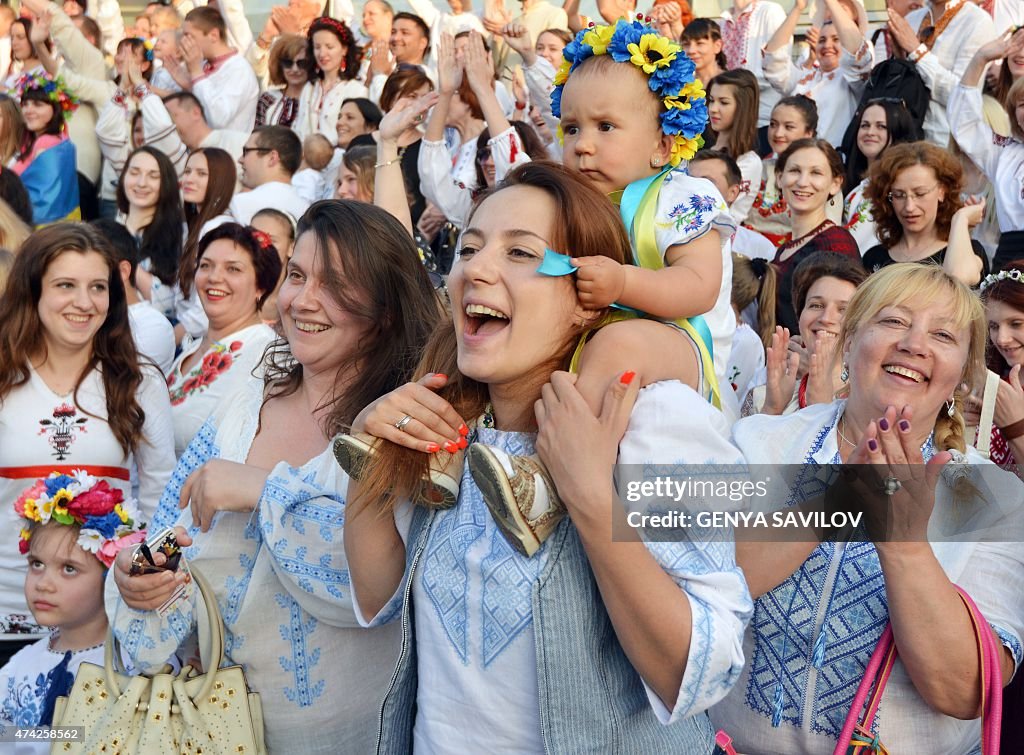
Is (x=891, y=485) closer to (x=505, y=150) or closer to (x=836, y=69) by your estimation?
(x=505, y=150)

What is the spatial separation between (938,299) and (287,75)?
8456 millimetres

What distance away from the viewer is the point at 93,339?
14.6 feet

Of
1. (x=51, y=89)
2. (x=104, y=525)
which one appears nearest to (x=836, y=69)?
(x=51, y=89)

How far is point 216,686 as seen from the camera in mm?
2756

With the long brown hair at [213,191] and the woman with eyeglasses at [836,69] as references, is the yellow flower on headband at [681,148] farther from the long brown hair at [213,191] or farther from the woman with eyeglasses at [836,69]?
the woman with eyeglasses at [836,69]

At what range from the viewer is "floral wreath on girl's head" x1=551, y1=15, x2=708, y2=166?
3385mm

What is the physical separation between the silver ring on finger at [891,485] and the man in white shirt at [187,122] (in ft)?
26.2

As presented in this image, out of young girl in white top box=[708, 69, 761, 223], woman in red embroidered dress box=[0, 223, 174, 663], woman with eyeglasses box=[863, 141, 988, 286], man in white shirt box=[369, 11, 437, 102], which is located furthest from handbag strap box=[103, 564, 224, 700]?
man in white shirt box=[369, 11, 437, 102]

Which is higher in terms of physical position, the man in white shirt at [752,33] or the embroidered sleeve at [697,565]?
the man in white shirt at [752,33]

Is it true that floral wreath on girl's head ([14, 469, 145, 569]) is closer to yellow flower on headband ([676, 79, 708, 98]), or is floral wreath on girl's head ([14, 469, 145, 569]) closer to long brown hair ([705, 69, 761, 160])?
yellow flower on headband ([676, 79, 708, 98])

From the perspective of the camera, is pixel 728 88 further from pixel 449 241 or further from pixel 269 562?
pixel 269 562

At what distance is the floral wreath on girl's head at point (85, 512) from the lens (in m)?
3.54

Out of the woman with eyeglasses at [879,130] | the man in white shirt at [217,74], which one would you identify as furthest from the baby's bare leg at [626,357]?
the man in white shirt at [217,74]

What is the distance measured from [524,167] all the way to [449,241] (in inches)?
Answer: 202
